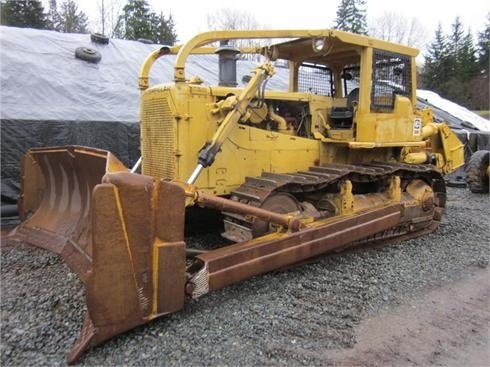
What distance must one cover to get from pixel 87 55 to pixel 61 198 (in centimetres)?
538

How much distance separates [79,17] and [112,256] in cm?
3505

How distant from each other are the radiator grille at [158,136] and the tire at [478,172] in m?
7.84

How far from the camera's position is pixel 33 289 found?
390 centimetres

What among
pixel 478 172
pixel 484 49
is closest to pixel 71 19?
pixel 478 172

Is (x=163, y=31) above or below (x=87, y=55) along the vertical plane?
above

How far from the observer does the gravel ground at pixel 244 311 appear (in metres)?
2.93

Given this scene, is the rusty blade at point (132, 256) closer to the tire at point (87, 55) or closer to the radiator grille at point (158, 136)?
the radiator grille at point (158, 136)

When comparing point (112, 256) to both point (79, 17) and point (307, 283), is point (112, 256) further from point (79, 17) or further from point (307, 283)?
point (79, 17)

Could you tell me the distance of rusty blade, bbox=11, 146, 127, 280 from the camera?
3.82m

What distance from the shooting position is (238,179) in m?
4.88

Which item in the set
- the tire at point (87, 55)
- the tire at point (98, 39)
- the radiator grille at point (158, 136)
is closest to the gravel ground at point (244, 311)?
the radiator grille at point (158, 136)

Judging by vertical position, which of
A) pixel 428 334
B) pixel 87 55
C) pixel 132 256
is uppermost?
pixel 87 55

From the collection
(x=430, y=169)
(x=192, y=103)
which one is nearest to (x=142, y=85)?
(x=192, y=103)

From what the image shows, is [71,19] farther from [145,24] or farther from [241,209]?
[241,209]
